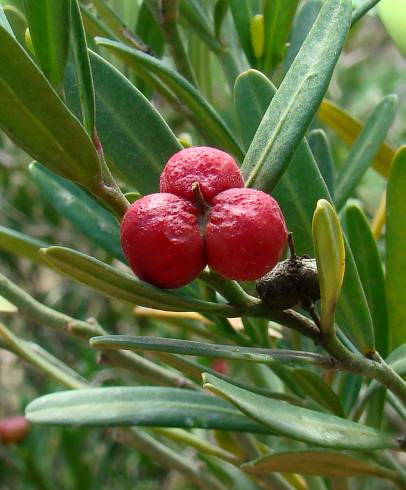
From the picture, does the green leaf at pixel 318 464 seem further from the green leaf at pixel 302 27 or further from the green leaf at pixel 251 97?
the green leaf at pixel 302 27

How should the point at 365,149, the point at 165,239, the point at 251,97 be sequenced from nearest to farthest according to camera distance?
the point at 165,239, the point at 251,97, the point at 365,149

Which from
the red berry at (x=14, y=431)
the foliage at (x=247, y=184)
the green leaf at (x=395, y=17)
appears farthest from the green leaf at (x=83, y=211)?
the red berry at (x=14, y=431)

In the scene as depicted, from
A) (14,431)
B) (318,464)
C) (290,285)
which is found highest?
(290,285)

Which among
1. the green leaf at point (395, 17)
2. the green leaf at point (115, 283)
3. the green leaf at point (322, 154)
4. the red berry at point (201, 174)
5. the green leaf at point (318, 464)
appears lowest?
the green leaf at point (318, 464)

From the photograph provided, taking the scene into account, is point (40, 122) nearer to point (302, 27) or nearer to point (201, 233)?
point (201, 233)

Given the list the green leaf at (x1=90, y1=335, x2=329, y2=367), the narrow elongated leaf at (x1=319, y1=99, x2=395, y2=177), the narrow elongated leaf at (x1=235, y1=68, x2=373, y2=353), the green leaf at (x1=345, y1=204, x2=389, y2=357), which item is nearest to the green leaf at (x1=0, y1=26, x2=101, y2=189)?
the green leaf at (x1=90, y1=335, x2=329, y2=367)

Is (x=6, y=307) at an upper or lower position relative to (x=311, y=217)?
lower

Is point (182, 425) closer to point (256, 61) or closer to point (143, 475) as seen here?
point (256, 61)

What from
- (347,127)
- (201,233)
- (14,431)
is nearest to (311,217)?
(201,233)
